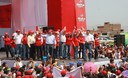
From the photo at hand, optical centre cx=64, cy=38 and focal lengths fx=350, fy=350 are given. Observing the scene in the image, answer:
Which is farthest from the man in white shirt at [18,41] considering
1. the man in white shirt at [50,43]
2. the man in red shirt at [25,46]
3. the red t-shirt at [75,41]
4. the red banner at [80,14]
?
→ the red banner at [80,14]

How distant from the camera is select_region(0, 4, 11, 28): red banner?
23.8 metres

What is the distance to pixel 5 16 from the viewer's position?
953 inches

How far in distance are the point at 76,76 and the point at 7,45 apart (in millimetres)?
7443

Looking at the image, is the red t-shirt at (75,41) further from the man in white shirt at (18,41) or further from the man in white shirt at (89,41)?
the man in white shirt at (18,41)

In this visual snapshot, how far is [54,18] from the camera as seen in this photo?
1906cm

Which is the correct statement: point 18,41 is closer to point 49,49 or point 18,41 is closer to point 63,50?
point 49,49

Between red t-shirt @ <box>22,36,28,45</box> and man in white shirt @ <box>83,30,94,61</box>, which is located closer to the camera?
red t-shirt @ <box>22,36,28,45</box>

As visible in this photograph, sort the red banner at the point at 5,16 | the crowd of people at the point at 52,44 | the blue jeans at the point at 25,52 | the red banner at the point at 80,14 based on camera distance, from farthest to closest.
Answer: the red banner at the point at 5,16 → the red banner at the point at 80,14 → the blue jeans at the point at 25,52 → the crowd of people at the point at 52,44

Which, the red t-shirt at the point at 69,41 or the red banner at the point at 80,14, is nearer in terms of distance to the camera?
the red t-shirt at the point at 69,41

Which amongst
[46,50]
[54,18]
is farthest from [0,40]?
[46,50]

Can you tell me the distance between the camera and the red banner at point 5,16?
23.8m

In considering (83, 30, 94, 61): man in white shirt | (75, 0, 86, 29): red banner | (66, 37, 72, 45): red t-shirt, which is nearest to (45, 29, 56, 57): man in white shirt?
(66, 37, 72, 45): red t-shirt

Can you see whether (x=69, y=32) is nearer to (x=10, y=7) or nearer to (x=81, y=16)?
(x=81, y=16)

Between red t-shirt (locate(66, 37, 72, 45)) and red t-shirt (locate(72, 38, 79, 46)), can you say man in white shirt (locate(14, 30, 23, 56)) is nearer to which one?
red t-shirt (locate(66, 37, 72, 45))
